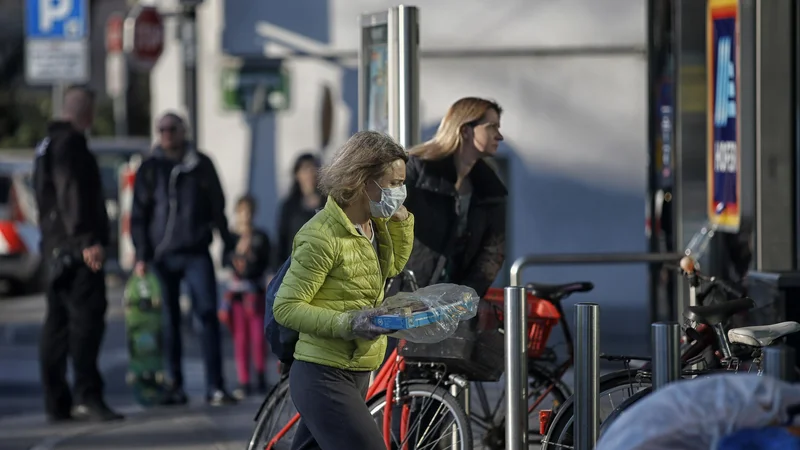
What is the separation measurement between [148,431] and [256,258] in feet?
7.98

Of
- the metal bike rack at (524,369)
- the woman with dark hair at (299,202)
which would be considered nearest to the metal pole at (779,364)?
the metal bike rack at (524,369)

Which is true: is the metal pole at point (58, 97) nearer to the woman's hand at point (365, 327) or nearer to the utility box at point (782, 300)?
the utility box at point (782, 300)

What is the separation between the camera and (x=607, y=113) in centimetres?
1487

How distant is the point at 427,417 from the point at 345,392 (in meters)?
0.93

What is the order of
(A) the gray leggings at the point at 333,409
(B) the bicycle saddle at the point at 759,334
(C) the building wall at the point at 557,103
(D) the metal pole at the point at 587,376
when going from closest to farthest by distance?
(A) the gray leggings at the point at 333,409 < (D) the metal pole at the point at 587,376 < (B) the bicycle saddle at the point at 759,334 < (C) the building wall at the point at 557,103

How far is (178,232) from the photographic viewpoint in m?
9.75

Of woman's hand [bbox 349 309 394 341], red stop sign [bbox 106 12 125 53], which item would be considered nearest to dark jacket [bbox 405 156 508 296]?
woman's hand [bbox 349 309 394 341]

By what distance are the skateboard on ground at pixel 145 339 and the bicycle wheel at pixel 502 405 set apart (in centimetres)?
370

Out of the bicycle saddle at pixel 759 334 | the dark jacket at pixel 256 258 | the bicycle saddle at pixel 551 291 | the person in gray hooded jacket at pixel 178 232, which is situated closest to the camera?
the bicycle saddle at pixel 759 334

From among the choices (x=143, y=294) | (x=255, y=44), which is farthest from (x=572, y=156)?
(x=143, y=294)

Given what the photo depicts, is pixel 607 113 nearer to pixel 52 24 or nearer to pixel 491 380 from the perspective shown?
pixel 52 24

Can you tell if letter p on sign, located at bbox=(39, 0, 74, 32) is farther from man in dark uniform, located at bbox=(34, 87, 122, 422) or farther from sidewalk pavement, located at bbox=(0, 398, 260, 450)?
sidewalk pavement, located at bbox=(0, 398, 260, 450)

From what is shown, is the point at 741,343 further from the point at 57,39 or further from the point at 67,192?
the point at 57,39

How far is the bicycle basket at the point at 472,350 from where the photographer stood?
5.73 metres
